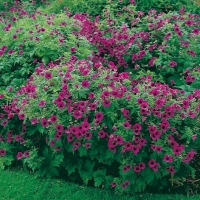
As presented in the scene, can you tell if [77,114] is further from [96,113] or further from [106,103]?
[106,103]

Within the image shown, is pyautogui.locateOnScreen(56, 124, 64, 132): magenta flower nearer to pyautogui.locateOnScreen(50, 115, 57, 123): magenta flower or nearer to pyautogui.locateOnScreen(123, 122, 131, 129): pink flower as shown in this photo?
pyautogui.locateOnScreen(50, 115, 57, 123): magenta flower

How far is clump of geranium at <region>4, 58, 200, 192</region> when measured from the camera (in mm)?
4098

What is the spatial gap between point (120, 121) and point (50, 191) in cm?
103

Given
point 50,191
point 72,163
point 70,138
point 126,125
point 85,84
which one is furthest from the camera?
point 72,163

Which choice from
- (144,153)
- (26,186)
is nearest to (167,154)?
(144,153)

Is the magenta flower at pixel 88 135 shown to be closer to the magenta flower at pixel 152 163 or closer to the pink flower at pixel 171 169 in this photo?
the magenta flower at pixel 152 163

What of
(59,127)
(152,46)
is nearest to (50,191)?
(59,127)

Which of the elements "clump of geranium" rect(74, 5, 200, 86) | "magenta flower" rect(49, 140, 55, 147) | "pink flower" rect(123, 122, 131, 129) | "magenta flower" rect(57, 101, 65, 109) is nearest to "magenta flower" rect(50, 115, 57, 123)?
"magenta flower" rect(57, 101, 65, 109)

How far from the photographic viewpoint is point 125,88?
Result: 4.32 metres

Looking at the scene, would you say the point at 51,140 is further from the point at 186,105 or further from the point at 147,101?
the point at 186,105

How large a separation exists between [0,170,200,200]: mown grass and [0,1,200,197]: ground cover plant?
10 centimetres

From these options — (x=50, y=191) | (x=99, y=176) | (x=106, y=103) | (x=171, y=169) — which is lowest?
(x=50, y=191)

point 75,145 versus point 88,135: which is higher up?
point 88,135

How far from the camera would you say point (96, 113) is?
4164 millimetres
